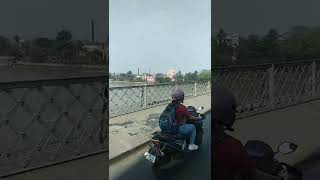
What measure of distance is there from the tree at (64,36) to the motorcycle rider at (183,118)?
1.70 ft

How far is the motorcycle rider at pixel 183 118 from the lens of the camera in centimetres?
193

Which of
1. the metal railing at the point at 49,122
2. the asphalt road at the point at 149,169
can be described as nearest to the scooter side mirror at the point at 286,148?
the asphalt road at the point at 149,169

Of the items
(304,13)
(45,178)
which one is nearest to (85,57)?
(45,178)

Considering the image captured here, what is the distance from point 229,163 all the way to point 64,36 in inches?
36.6

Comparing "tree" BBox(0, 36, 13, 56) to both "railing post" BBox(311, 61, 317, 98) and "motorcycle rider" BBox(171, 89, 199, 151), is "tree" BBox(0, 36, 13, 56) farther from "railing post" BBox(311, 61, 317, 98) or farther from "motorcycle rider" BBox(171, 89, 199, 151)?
"railing post" BBox(311, 61, 317, 98)

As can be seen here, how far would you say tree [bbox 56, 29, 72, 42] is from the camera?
1831 mm

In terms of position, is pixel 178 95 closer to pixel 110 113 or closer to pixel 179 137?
pixel 179 137

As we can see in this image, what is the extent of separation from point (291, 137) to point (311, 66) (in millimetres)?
351

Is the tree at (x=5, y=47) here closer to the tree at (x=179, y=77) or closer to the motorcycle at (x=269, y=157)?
the tree at (x=179, y=77)

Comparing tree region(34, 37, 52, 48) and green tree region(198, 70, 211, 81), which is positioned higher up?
tree region(34, 37, 52, 48)

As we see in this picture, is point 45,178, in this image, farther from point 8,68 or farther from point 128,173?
point 8,68

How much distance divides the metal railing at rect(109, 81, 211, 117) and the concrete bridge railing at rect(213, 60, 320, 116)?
137 mm

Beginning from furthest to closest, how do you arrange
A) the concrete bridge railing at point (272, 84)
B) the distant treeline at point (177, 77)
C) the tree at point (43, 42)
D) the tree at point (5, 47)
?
1. the concrete bridge railing at point (272, 84)
2. the distant treeline at point (177, 77)
3. the tree at point (43, 42)
4. the tree at point (5, 47)

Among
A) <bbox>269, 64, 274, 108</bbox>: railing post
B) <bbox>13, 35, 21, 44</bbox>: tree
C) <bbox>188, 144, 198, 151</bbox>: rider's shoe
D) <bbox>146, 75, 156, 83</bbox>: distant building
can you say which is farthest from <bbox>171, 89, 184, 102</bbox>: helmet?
<bbox>13, 35, 21, 44</bbox>: tree
